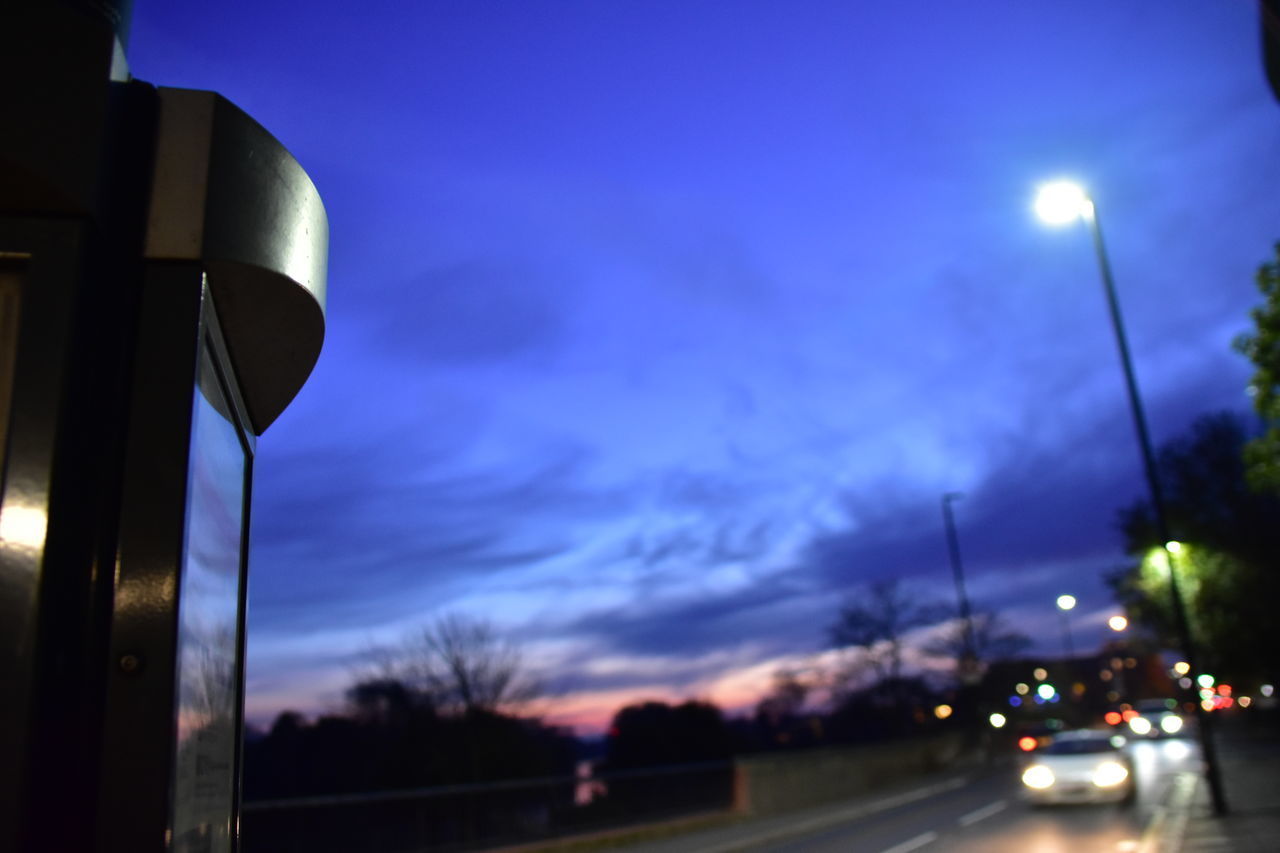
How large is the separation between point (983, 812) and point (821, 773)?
14.6 feet

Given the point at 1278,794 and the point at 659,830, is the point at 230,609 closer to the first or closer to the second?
the point at 659,830

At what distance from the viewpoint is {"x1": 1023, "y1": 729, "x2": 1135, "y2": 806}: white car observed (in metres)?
21.0

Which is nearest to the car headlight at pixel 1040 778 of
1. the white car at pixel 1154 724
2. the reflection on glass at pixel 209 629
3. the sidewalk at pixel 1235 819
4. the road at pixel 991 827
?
the road at pixel 991 827

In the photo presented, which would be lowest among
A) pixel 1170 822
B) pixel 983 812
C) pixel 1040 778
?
pixel 983 812

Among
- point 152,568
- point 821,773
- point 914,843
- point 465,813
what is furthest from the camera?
point 821,773

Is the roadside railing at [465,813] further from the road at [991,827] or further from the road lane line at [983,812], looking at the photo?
the road lane line at [983,812]

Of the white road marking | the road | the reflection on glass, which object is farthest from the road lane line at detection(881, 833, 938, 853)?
the reflection on glass

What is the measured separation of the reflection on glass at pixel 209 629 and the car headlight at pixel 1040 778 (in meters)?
22.2

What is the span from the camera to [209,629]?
83.0 inches

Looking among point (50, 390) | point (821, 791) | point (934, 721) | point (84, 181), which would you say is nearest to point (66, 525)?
point (50, 390)

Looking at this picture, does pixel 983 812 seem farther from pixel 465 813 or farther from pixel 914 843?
pixel 465 813

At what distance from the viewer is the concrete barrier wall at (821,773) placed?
21141mm

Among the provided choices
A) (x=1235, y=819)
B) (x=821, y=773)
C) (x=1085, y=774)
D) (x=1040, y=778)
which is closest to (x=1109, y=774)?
(x=1085, y=774)

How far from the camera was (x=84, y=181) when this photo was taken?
173 cm
